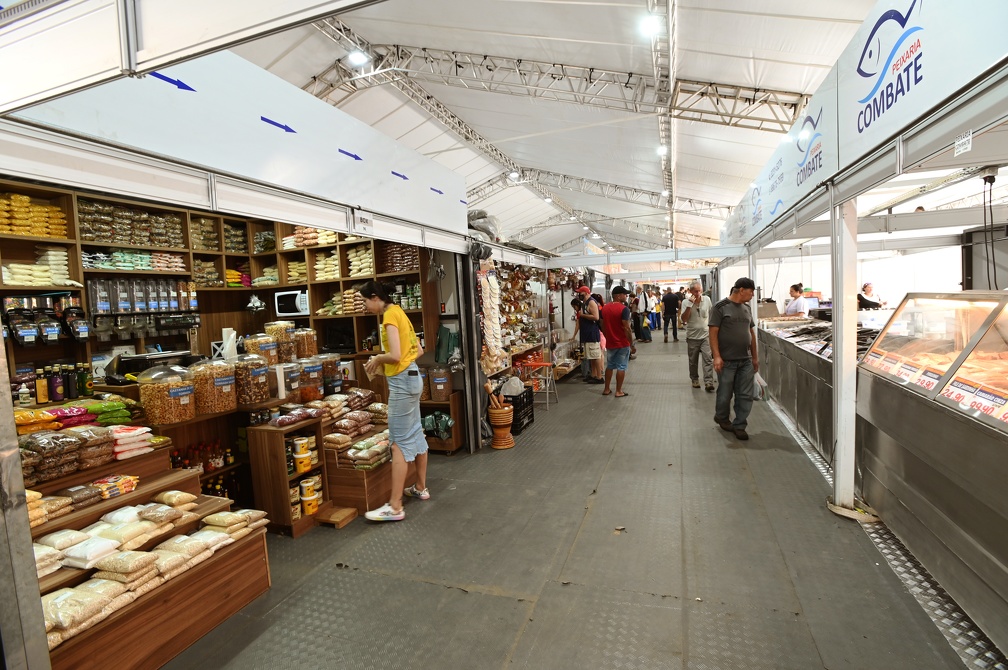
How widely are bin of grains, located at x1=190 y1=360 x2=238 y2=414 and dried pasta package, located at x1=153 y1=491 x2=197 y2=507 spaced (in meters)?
0.61

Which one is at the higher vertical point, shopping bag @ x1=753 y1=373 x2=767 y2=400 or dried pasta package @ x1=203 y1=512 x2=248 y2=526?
dried pasta package @ x1=203 y1=512 x2=248 y2=526

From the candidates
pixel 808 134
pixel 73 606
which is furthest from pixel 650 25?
pixel 73 606

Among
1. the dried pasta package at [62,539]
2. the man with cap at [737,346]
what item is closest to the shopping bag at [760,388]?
the man with cap at [737,346]

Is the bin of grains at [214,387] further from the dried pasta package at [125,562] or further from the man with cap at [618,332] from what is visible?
the man with cap at [618,332]

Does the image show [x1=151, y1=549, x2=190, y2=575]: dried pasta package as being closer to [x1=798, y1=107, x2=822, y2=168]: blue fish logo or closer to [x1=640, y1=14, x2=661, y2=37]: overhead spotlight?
[x1=798, y1=107, x2=822, y2=168]: blue fish logo

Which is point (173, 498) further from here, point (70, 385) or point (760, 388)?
point (760, 388)

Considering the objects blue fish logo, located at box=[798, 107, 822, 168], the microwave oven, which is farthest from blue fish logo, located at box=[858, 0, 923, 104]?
the microwave oven

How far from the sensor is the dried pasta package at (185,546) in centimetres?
224

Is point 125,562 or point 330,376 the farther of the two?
point 330,376

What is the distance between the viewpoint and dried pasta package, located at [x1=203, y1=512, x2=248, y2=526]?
2.49 metres

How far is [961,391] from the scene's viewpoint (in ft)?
7.30

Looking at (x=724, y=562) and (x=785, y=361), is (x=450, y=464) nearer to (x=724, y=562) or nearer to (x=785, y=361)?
(x=724, y=562)

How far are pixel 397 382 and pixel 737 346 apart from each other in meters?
3.50

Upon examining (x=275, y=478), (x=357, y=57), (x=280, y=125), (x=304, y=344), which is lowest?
(x=275, y=478)
